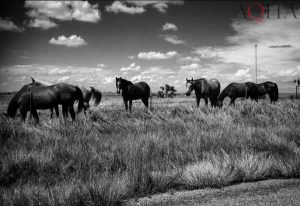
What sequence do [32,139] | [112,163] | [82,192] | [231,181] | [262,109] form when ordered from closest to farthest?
[82,192]
[231,181]
[112,163]
[32,139]
[262,109]

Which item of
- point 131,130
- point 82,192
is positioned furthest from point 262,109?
point 82,192

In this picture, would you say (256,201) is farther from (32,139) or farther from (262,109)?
(262,109)

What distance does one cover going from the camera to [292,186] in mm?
3061

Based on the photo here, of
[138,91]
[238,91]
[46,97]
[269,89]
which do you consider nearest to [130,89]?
[138,91]

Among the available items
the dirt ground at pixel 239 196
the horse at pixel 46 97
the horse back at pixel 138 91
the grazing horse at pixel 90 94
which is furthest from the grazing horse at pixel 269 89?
the dirt ground at pixel 239 196

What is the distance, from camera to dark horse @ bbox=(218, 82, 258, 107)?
20.9 metres

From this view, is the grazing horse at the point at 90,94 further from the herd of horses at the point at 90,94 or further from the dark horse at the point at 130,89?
the dark horse at the point at 130,89

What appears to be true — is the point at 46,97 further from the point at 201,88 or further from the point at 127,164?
the point at 201,88

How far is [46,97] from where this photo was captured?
11281 millimetres

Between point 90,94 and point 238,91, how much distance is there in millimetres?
13089

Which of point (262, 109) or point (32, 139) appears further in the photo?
point (262, 109)

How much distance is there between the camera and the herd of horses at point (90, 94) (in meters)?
11.1

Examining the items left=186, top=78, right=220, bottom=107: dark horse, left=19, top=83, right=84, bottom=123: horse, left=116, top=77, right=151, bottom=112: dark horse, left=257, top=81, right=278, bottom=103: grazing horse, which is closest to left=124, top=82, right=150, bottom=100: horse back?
left=116, top=77, right=151, bottom=112: dark horse

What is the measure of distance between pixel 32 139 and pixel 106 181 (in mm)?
3628
